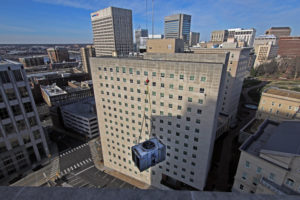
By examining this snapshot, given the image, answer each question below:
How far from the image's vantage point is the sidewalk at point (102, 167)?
44.0 meters

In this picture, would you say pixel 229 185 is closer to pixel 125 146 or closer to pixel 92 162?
pixel 125 146

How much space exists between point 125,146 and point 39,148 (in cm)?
3545

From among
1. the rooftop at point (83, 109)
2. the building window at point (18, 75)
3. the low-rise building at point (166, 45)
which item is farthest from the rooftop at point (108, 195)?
the rooftop at point (83, 109)

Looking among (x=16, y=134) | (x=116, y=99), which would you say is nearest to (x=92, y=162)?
(x=16, y=134)

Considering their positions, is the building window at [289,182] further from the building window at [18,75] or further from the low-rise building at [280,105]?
the building window at [18,75]

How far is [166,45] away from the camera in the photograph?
3794cm

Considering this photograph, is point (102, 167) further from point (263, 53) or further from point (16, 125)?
point (263, 53)

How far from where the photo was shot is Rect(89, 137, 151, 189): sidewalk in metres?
44.0

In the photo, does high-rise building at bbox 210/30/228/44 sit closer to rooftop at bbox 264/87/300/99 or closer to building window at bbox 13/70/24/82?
rooftop at bbox 264/87/300/99

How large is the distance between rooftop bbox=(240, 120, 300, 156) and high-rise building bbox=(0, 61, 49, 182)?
2437 inches

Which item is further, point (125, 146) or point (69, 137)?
point (69, 137)

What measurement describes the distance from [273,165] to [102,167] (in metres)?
48.4

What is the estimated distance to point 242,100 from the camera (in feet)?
311

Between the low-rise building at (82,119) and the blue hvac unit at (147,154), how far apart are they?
5518 cm
